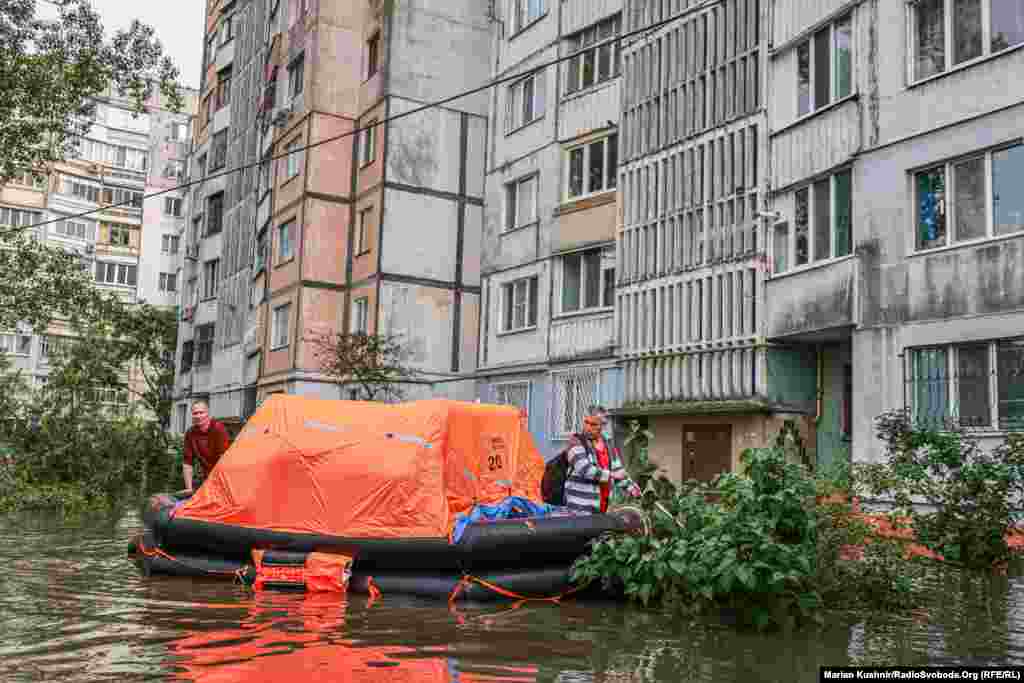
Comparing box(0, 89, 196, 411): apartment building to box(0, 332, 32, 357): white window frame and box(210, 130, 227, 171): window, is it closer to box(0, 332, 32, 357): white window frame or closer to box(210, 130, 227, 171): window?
box(0, 332, 32, 357): white window frame

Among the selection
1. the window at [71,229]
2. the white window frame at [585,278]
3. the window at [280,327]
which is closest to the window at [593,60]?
the white window frame at [585,278]

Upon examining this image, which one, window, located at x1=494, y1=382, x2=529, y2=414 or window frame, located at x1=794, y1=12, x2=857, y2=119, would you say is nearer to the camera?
window frame, located at x1=794, y1=12, x2=857, y2=119

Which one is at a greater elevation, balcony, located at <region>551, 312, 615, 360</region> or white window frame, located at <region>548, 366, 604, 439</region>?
balcony, located at <region>551, 312, 615, 360</region>

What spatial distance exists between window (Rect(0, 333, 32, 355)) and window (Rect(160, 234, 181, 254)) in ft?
37.8

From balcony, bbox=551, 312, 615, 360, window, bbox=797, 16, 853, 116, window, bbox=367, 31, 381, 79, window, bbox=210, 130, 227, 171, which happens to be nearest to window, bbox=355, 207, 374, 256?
window, bbox=367, 31, 381, 79

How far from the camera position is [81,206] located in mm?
71750

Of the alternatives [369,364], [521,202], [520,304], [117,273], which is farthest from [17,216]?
[520,304]

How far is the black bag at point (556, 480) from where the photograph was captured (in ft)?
39.9

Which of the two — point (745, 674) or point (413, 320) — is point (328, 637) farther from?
point (413, 320)

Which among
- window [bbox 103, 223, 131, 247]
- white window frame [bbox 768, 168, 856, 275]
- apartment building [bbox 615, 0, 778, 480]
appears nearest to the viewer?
white window frame [bbox 768, 168, 856, 275]

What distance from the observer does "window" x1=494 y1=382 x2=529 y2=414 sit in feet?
91.5

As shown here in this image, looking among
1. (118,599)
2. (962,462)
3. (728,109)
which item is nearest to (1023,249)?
(962,462)

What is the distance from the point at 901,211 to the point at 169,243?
65.7 meters

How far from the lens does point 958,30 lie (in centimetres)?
1727
